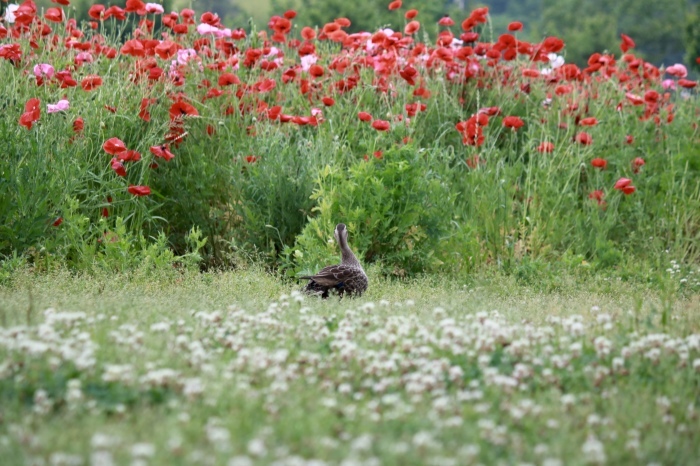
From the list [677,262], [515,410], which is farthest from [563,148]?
[515,410]

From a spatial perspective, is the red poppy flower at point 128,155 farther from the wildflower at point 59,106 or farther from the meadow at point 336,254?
the wildflower at point 59,106

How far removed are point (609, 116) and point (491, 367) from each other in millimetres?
5902

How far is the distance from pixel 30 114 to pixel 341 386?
12.3 ft

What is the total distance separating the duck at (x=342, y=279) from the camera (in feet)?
19.9

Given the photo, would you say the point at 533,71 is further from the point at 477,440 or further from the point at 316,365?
the point at 477,440

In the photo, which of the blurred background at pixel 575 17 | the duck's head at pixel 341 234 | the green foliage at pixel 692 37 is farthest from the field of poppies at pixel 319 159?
the blurred background at pixel 575 17

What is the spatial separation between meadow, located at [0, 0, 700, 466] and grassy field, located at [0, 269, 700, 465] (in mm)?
14

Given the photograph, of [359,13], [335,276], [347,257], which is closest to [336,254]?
[347,257]

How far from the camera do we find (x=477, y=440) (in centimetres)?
323

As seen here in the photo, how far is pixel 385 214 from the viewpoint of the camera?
7.12 metres

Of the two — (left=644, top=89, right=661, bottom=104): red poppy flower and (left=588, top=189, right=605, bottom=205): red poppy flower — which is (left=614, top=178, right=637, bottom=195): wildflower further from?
(left=644, top=89, right=661, bottom=104): red poppy flower

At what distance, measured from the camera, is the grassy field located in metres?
3.09

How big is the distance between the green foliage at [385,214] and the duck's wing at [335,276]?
0.60 meters

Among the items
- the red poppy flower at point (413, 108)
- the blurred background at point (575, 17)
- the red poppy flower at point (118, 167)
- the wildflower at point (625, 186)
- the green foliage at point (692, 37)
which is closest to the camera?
the red poppy flower at point (118, 167)
